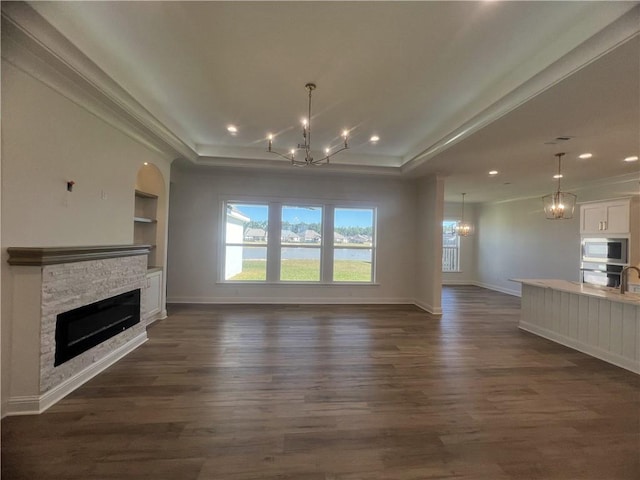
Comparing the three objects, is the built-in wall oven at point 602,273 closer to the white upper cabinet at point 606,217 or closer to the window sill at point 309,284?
the white upper cabinet at point 606,217

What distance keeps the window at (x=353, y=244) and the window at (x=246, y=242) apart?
1.63 metres

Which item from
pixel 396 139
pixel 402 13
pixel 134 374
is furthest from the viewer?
pixel 396 139

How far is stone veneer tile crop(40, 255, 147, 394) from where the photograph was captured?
240cm

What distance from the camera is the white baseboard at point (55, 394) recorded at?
7.54ft

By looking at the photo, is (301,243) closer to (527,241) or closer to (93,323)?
(93,323)

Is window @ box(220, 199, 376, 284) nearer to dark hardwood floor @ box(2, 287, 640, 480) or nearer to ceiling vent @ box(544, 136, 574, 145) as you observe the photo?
dark hardwood floor @ box(2, 287, 640, 480)

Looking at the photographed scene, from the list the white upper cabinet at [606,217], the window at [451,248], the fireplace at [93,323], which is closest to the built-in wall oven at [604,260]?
the white upper cabinet at [606,217]

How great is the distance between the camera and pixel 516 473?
1840 mm

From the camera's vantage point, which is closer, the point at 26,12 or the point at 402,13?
the point at 26,12

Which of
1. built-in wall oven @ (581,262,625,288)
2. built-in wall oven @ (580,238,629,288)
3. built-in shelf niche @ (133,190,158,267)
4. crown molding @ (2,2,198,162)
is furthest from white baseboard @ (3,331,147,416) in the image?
built-in wall oven @ (581,262,625,288)

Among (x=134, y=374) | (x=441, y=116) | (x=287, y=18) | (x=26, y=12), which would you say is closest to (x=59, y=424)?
(x=134, y=374)

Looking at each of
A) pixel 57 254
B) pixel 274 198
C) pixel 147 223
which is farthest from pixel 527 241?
pixel 57 254

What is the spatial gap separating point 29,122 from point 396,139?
4.52 meters

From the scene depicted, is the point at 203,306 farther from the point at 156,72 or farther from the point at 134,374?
the point at 156,72
